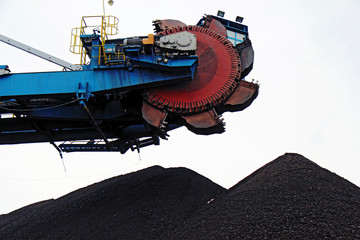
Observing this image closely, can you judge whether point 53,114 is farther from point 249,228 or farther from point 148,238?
point 249,228

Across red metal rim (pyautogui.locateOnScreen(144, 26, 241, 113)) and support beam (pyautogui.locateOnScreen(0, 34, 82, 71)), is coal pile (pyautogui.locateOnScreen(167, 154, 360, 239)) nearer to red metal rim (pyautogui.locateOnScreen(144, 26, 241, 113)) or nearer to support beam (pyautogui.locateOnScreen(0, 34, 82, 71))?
red metal rim (pyautogui.locateOnScreen(144, 26, 241, 113))

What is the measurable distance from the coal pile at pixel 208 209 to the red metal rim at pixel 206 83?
7.83 ft

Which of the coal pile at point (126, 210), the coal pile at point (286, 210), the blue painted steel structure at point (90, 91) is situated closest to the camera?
the coal pile at point (286, 210)

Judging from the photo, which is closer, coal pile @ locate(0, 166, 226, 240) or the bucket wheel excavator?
the bucket wheel excavator

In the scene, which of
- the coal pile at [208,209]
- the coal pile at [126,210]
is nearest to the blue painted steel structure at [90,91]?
the coal pile at [126,210]

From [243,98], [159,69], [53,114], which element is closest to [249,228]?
[243,98]

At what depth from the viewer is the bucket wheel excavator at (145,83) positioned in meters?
9.41

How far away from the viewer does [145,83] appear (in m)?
9.39

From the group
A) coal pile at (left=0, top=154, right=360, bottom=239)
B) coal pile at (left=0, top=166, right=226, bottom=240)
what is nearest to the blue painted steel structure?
coal pile at (left=0, top=166, right=226, bottom=240)

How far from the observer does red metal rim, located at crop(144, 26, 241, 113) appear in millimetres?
9516

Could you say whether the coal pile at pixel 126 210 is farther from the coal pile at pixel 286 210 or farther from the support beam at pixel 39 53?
the support beam at pixel 39 53

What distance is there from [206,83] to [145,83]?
138cm

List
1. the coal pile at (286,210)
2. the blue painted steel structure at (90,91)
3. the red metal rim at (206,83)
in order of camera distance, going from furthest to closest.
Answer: the red metal rim at (206,83) → the blue painted steel structure at (90,91) → the coal pile at (286,210)

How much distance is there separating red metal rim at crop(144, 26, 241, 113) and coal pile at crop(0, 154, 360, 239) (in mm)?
2388
